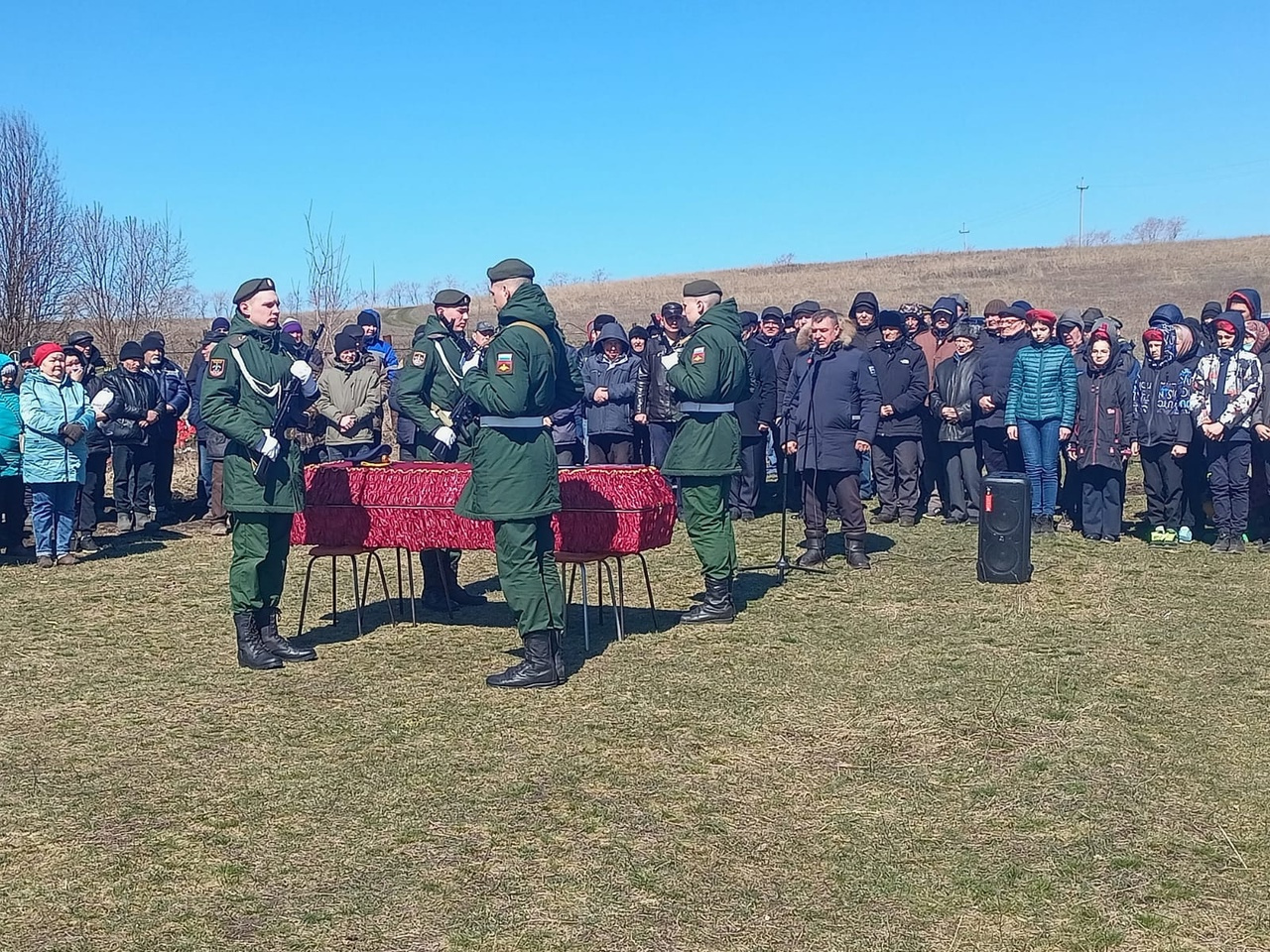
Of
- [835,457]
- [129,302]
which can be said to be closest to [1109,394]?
[835,457]

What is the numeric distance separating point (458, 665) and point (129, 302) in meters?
20.2

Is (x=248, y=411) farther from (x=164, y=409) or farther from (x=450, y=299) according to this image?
(x=164, y=409)

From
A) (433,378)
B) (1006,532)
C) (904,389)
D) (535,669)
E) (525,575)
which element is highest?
(433,378)

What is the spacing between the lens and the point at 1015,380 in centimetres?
1144

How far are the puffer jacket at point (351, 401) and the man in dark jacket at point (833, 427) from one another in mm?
3527

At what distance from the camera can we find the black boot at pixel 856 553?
10188mm

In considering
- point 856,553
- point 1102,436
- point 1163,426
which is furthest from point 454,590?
point 1163,426

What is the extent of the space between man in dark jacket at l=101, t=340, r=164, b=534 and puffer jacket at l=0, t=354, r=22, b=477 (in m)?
1.39

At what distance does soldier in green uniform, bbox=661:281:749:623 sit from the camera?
8141 millimetres

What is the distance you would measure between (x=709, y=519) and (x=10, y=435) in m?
6.27

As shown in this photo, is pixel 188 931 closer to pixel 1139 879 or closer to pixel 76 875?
pixel 76 875

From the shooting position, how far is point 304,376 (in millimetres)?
7137

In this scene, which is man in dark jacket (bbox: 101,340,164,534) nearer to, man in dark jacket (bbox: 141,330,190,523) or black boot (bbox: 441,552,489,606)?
man in dark jacket (bbox: 141,330,190,523)

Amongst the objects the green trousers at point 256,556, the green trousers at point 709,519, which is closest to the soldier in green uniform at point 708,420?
the green trousers at point 709,519
